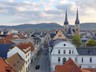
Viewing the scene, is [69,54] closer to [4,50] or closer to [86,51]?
[86,51]

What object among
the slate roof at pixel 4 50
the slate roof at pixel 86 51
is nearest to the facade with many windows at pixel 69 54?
the slate roof at pixel 86 51

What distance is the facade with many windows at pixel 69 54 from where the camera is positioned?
6788 cm

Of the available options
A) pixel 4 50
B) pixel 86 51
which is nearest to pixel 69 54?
pixel 86 51

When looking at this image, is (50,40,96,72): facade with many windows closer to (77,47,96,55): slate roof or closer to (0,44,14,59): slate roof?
(77,47,96,55): slate roof

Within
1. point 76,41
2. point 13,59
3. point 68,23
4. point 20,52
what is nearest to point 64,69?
point 13,59

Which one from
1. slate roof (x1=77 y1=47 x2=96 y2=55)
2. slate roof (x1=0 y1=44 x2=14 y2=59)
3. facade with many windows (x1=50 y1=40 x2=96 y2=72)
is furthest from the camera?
slate roof (x1=0 y1=44 x2=14 y2=59)

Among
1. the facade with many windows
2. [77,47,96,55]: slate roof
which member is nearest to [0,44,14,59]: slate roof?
the facade with many windows

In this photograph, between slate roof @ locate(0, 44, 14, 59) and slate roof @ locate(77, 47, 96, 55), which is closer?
slate roof @ locate(77, 47, 96, 55)

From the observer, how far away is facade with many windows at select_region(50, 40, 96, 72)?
6788 centimetres

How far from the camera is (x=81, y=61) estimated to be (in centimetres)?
6812

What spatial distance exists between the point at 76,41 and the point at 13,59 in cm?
4648

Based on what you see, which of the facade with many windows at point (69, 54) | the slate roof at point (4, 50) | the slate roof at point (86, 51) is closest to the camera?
the facade with many windows at point (69, 54)

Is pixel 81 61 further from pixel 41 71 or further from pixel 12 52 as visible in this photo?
pixel 12 52

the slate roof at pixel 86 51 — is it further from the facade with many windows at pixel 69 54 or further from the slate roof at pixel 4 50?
the slate roof at pixel 4 50
